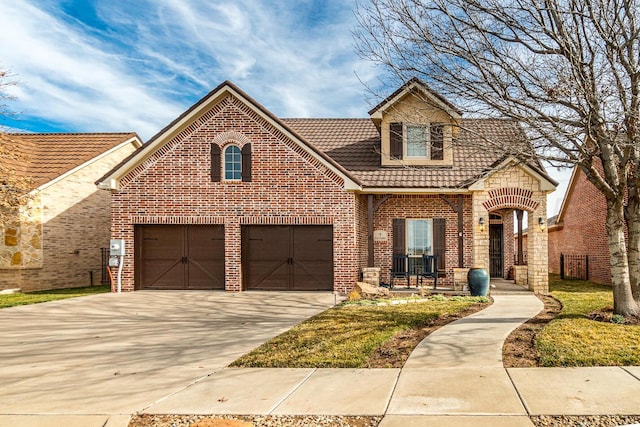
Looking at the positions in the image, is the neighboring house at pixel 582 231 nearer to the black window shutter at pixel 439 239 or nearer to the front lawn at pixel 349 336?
the black window shutter at pixel 439 239

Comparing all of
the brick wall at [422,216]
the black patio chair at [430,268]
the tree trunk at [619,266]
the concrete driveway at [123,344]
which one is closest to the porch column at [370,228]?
the brick wall at [422,216]

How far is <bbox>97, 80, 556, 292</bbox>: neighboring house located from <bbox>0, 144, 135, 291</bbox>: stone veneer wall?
3677 mm

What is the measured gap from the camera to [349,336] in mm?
8508

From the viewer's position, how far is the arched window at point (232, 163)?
16.0m

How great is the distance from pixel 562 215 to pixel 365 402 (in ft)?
71.4

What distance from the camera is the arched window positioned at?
1603 cm

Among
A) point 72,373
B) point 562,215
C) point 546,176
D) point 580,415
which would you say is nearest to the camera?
point 580,415

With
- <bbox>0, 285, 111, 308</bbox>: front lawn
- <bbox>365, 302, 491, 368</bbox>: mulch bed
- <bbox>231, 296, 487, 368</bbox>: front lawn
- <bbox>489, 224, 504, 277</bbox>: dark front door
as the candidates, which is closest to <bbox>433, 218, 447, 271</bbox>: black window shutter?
<bbox>489, 224, 504, 277</bbox>: dark front door

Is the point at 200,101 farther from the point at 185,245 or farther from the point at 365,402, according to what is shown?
the point at 365,402

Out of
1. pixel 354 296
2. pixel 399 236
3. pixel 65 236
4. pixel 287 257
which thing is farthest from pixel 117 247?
pixel 399 236

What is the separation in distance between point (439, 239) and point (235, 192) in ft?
23.1

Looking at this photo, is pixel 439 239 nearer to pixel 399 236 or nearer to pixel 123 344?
pixel 399 236

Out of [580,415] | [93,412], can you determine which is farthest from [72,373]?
[580,415]

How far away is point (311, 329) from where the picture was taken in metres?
9.27
